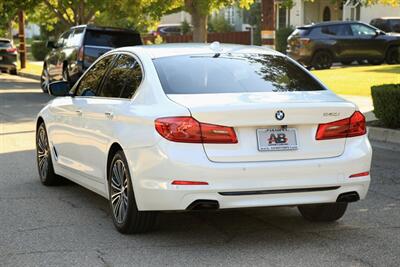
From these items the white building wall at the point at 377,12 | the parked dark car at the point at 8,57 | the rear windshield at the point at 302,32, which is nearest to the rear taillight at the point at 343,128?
the rear windshield at the point at 302,32

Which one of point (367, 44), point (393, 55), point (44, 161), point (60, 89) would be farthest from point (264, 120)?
point (393, 55)

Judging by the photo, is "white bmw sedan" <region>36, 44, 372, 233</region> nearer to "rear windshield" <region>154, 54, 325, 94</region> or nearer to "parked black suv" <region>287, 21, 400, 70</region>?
"rear windshield" <region>154, 54, 325, 94</region>

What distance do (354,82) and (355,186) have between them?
15.4 m

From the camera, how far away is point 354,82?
20.9 meters

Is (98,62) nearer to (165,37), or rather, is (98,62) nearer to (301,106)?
(301,106)

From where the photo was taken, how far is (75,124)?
7.45 meters

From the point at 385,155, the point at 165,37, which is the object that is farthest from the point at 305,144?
the point at 165,37

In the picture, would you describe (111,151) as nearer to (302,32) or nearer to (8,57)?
(302,32)

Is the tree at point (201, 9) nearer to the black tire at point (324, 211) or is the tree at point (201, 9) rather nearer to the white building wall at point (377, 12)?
the black tire at point (324, 211)

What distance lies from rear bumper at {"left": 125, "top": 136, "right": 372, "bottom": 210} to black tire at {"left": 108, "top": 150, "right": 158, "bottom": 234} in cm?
18

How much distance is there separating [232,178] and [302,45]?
73.8 feet

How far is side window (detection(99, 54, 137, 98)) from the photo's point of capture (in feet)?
21.8

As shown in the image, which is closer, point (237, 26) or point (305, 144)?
point (305, 144)

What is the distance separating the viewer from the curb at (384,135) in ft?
38.0
